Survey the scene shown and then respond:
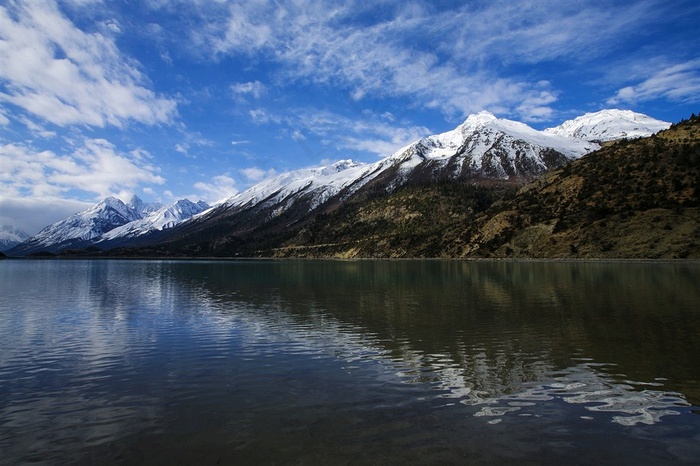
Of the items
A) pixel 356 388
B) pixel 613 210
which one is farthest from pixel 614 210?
pixel 356 388

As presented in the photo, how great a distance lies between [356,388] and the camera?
1809 centimetres

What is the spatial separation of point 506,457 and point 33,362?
23408mm

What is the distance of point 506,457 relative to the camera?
39.0ft

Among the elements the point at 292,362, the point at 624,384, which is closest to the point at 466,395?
the point at 624,384

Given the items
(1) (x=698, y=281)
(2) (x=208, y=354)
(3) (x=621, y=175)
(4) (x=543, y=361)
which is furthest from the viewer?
(3) (x=621, y=175)

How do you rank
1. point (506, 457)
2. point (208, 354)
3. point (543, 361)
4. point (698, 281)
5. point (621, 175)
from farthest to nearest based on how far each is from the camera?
point (621, 175), point (698, 281), point (208, 354), point (543, 361), point (506, 457)

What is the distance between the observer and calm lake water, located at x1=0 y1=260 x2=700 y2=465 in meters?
12.6

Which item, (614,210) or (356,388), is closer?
(356,388)

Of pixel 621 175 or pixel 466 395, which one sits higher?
pixel 621 175

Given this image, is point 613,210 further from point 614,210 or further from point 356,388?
point 356,388

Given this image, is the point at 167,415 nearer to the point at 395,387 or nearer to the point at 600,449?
the point at 395,387

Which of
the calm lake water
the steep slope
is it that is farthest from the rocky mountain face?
the calm lake water

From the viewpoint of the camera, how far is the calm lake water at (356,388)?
41.2 ft

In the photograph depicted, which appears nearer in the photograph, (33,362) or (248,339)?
(33,362)
